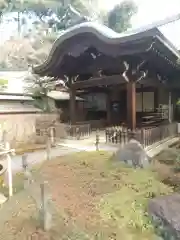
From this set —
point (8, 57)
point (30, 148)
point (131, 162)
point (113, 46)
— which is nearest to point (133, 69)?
point (113, 46)

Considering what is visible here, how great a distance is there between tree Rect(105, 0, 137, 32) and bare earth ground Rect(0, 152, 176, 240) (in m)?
20.9

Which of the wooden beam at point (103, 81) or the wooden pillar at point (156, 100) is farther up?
the wooden beam at point (103, 81)

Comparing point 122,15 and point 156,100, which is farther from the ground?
point 122,15

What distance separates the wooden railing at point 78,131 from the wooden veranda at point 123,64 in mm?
188

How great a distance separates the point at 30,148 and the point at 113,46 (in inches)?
213

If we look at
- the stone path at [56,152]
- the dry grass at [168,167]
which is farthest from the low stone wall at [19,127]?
the dry grass at [168,167]

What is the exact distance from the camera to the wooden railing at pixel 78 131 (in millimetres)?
12180

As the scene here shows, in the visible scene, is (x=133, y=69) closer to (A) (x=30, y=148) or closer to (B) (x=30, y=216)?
(A) (x=30, y=148)

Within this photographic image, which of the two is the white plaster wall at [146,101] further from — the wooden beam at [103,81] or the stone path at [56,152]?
the stone path at [56,152]

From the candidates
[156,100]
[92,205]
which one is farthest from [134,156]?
[156,100]

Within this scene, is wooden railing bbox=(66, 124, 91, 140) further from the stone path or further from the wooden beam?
the wooden beam

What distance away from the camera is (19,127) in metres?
11.9

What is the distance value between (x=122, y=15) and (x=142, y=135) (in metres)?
19.2

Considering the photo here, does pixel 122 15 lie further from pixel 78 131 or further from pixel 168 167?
pixel 168 167
